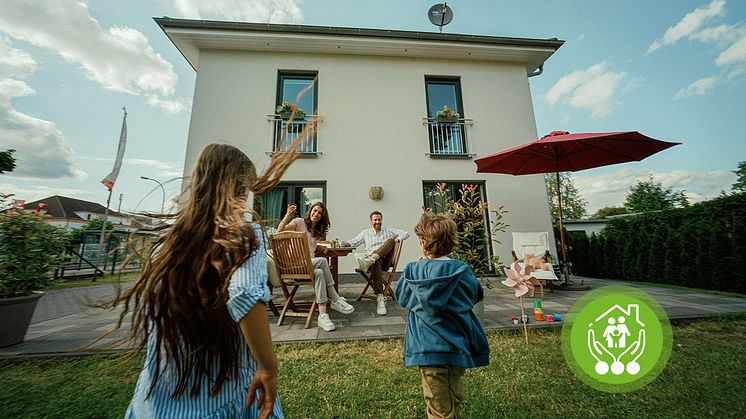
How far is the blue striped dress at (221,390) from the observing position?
711mm

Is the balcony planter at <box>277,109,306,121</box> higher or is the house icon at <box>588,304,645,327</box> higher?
the balcony planter at <box>277,109,306,121</box>

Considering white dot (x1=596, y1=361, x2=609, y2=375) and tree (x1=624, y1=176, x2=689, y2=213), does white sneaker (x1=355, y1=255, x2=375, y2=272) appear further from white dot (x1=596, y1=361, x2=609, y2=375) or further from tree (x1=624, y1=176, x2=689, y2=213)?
tree (x1=624, y1=176, x2=689, y2=213)

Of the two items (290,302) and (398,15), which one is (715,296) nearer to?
(290,302)

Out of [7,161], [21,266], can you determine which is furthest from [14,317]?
[7,161]

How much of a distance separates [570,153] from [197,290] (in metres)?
6.30

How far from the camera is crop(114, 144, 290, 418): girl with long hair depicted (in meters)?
0.76

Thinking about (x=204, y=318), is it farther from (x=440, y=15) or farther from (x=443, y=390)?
(x=440, y=15)

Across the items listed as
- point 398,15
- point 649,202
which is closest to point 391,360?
point 398,15

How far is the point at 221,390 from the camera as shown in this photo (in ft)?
2.73

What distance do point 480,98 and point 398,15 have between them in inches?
146

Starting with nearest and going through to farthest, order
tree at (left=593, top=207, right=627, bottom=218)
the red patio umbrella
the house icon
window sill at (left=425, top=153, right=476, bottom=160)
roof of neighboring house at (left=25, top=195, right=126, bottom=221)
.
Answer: the house icon → the red patio umbrella → window sill at (left=425, top=153, right=476, bottom=160) → tree at (left=593, top=207, right=627, bottom=218) → roof of neighboring house at (left=25, top=195, right=126, bottom=221)

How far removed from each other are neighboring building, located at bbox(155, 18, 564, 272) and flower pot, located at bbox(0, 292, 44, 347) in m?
3.82

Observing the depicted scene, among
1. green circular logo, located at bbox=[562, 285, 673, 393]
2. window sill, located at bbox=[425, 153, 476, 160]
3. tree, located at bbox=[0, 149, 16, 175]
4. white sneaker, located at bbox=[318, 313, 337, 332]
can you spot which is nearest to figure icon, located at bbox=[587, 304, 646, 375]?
green circular logo, located at bbox=[562, 285, 673, 393]

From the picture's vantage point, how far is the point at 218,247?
797 millimetres
